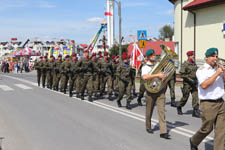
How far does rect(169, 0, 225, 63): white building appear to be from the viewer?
18.5 metres

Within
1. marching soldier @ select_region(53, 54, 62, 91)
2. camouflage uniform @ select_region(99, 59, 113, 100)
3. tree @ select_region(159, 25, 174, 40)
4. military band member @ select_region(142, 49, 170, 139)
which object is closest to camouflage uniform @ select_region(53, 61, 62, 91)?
marching soldier @ select_region(53, 54, 62, 91)

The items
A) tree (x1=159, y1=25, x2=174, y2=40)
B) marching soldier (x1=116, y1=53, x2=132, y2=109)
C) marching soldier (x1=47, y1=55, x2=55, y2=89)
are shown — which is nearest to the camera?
marching soldier (x1=116, y1=53, x2=132, y2=109)

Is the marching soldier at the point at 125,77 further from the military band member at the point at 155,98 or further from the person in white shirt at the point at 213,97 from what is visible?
the person in white shirt at the point at 213,97

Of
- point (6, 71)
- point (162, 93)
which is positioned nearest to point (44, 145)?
point (162, 93)

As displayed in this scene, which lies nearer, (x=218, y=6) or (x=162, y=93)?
(x=162, y=93)

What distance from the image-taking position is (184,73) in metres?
8.09

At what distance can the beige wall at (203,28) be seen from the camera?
18.5 metres

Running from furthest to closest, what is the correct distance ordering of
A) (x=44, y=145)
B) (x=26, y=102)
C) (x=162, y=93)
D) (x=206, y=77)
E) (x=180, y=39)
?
(x=180, y=39) → (x=26, y=102) → (x=162, y=93) → (x=44, y=145) → (x=206, y=77)

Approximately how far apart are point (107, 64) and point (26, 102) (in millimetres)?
3476

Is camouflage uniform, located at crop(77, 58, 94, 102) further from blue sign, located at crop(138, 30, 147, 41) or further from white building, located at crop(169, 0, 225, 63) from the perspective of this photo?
→ white building, located at crop(169, 0, 225, 63)

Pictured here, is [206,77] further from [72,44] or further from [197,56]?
[72,44]

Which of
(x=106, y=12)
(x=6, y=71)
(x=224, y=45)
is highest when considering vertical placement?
(x=106, y=12)

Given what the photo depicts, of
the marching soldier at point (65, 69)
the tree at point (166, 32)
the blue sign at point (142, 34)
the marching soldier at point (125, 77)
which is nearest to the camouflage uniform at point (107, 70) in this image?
the marching soldier at point (65, 69)

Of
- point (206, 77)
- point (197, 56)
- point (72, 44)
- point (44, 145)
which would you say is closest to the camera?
point (206, 77)
